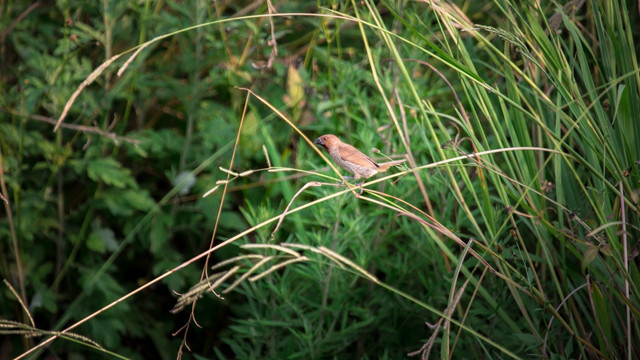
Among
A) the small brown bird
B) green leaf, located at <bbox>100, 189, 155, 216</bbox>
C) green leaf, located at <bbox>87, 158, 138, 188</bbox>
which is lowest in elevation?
green leaf, located at <bbox>100, 189, 155, 216</bbox>

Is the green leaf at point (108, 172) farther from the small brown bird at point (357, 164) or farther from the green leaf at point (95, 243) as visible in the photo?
the small brown bird at point (357, 164)

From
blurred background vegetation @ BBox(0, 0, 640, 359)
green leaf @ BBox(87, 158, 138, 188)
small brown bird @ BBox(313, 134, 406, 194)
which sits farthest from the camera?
green leaf @ BBox(87, 158, 138, 188)

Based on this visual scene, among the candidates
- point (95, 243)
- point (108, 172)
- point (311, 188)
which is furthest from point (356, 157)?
point (95, 243)

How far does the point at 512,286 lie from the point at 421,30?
3.43 feet

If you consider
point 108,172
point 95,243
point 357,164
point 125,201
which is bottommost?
point 95,243

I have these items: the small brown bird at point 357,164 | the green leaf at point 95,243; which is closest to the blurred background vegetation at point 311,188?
the green leaf at point 95,243

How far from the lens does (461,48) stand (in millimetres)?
1590

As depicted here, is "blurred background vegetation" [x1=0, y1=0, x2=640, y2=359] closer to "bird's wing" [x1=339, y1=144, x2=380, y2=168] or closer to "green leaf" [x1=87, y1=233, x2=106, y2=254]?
"green leaf" [x1=87, y1=233, x2=106, y2=254]

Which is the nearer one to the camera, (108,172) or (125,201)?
(108,172)

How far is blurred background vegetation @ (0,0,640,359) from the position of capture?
1.62 meters

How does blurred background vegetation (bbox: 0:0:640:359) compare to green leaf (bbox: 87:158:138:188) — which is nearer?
blurred background vegetation (bbox: 0:0:640:359)

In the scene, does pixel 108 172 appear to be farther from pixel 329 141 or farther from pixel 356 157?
pixel 356 157

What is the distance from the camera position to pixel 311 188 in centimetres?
213

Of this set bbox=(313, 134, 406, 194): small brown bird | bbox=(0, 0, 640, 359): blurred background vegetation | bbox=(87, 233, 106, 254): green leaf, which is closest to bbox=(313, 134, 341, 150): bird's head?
bbox=(313, 134, 406, 194): small brown bird
